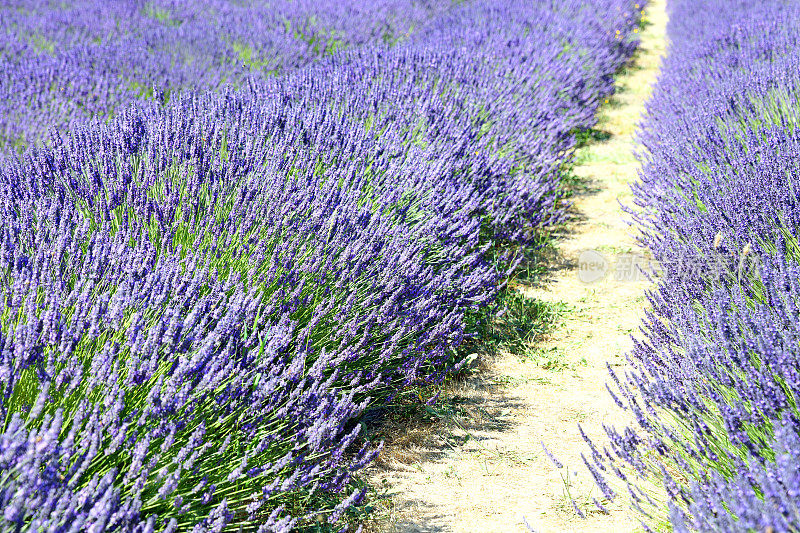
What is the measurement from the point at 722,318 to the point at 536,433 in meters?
0.91

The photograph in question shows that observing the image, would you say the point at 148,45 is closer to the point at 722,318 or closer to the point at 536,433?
the point at 536,433

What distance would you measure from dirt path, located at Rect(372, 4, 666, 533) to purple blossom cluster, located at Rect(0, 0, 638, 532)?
0.74ft

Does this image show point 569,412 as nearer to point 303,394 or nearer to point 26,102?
point 303,394

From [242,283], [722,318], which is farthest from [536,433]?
[242,283]

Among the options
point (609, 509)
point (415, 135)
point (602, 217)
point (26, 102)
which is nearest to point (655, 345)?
point (609, 509)

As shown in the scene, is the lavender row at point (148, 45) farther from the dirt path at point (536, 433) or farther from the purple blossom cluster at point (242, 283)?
the dirt path at point (536, 433)

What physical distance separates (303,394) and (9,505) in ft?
2.45

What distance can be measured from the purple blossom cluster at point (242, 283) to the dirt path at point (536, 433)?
0.74ft

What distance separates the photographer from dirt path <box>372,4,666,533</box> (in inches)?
81.4

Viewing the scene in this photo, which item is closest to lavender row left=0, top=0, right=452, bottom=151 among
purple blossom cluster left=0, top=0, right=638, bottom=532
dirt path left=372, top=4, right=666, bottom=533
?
purple blossom cluster left=0, top=0, right=638, bottom=532

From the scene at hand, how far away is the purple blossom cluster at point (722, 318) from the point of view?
4.69ft

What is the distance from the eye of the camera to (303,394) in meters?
1.78

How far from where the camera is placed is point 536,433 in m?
2.49

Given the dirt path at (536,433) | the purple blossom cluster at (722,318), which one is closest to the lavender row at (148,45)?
the dirt path at (536,433)
